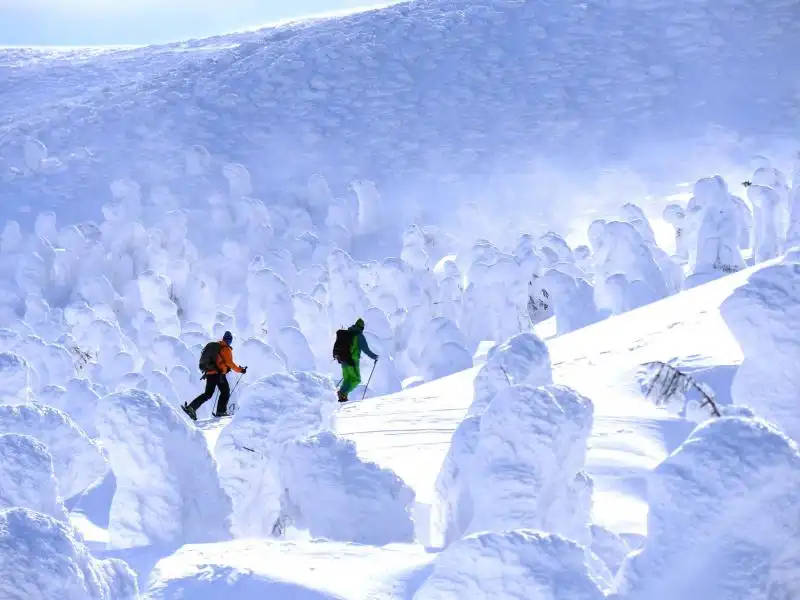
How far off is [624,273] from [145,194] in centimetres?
1503

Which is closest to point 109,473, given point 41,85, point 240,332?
point 240,332

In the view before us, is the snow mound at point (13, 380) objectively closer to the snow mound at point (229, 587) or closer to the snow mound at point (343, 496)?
the snow mound at point (343, 496)

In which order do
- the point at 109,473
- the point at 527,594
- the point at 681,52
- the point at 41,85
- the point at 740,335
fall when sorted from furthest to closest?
the point at 41,85 → the point at 681,52 → the point at 109,473 → the point at 740,335 → the point at 527,594

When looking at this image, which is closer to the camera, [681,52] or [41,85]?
[681,52]

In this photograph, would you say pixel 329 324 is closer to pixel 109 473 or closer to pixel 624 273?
pixel 624 273

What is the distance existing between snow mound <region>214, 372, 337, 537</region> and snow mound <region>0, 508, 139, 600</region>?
2.25 metres

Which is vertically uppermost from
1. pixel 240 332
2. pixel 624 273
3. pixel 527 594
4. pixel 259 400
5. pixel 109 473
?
pixel 527 594

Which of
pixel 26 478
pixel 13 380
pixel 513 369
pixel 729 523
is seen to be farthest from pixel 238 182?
pixel 729 523

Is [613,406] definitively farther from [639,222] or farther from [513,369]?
[639,222]

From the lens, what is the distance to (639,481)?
273 inches

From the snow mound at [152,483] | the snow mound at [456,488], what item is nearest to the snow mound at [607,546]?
the snow mound at [456,488]

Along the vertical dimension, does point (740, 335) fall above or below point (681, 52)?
above

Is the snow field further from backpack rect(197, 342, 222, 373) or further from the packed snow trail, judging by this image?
backpack rect(197, 342, 222, 373)

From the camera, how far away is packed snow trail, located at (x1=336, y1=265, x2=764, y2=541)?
7.04 metres
